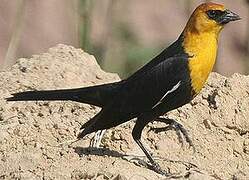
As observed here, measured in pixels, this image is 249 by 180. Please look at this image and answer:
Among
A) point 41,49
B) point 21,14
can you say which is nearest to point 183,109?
point 21,14

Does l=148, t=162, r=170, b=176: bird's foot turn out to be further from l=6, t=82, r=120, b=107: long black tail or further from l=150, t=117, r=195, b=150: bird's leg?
l=6, t=82, r=120, b=107: long black tail

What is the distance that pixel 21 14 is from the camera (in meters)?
8.09

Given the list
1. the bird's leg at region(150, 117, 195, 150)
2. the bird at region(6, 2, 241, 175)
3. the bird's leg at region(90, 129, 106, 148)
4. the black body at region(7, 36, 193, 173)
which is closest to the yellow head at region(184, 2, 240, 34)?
the bird at region(6, 2, 241, 175)

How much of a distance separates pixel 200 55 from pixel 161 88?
323 millimetres

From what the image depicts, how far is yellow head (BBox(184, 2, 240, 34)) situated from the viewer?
6434mm

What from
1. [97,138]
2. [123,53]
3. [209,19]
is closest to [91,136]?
[97,138]

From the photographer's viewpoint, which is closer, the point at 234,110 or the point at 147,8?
the point at 234,110

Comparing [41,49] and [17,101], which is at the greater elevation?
[17,101]

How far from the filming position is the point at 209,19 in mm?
6441

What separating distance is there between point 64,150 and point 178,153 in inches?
30.2

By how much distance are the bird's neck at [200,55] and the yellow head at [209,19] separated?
4 cm

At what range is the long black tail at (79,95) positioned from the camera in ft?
21.2

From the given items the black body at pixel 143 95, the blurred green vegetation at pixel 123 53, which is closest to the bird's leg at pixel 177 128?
the black body at pixel 143 95

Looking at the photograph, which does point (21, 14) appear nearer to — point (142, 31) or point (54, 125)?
point (54, 125)
